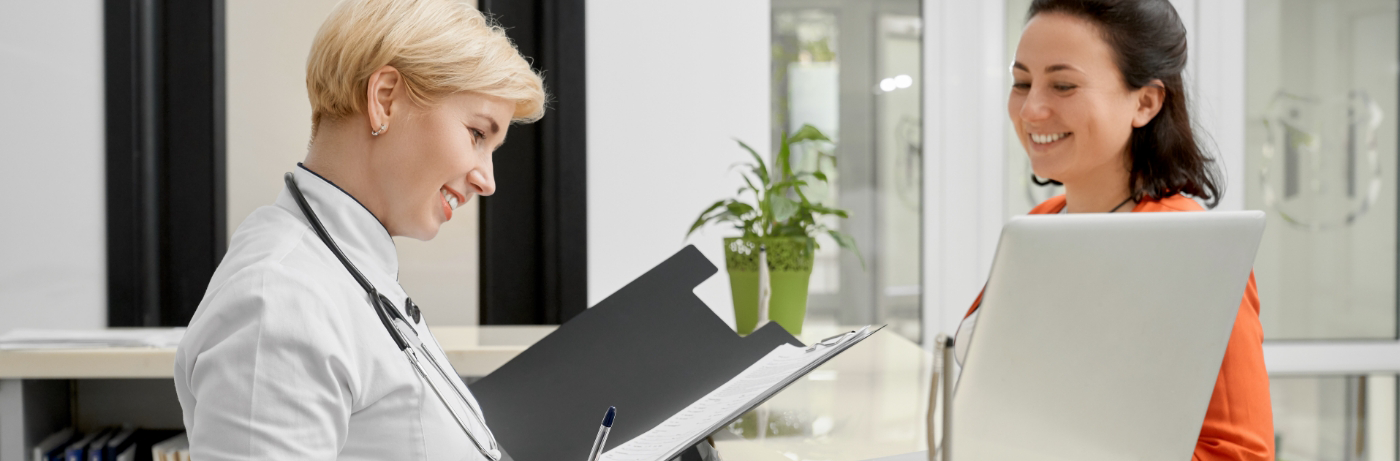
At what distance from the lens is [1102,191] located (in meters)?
0.95

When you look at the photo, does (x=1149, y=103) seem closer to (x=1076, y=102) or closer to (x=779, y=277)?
(x=1076, y=102)

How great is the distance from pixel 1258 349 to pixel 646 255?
164cm

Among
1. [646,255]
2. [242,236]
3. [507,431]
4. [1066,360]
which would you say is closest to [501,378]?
[507,431]

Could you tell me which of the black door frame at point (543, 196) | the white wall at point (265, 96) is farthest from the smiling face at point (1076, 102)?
the white wall at point (265, 96)

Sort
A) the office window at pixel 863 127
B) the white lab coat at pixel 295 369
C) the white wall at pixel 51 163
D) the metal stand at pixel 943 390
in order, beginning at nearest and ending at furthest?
1. the metal stand at pixel 943 390
2. the white lab coat at pixel 295 369
3. the white wall at pixel 51 163
4. the office window at pixel 863 127

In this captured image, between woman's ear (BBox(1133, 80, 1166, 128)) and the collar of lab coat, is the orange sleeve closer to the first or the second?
woman's ear (BBox(1133, 80, 1166, 128))

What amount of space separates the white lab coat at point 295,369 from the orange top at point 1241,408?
0.61m

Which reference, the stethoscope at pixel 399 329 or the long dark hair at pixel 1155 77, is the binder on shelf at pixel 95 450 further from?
the long dark hair at pixel 1155 77

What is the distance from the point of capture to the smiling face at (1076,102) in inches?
35.8

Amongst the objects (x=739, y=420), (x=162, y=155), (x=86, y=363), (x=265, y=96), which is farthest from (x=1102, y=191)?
(x=162, y=155)

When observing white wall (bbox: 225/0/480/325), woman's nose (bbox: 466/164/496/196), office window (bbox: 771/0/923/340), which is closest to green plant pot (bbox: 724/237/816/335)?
office window (bbox: 771/0/923/340)

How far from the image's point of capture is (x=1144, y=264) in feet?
1.48

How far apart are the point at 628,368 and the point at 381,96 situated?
1.24 ft

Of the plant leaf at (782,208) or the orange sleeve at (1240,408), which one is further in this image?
the plant leaf at (782,208)
